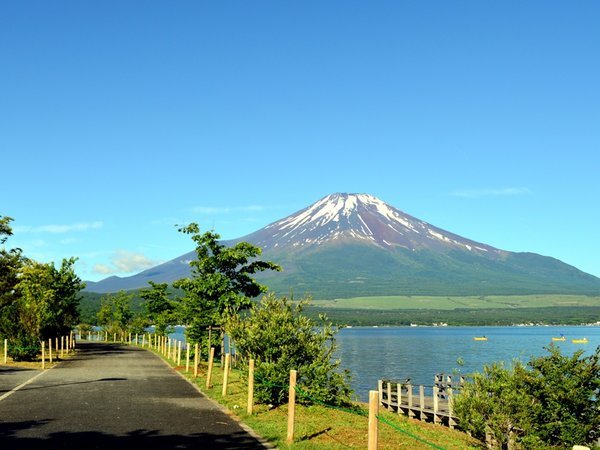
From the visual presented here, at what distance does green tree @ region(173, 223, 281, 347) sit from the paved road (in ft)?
25.2

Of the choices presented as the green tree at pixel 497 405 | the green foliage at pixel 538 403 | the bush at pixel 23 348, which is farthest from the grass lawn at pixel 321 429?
the bush at pixel 23 348

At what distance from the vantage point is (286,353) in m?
19.6

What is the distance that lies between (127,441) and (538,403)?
35.8ft

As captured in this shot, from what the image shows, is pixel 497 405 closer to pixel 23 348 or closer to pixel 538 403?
pixel 538 403

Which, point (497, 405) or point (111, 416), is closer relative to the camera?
point (111, 416)

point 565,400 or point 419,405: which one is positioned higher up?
point 565,400

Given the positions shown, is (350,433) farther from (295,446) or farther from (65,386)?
(65,386)

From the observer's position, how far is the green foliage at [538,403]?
17.7 metres

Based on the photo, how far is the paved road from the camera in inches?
528

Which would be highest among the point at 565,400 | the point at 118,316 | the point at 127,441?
the point at 127,441

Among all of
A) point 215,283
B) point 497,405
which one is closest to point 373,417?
point 497,405

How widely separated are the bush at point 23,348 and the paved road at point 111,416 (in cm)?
1242

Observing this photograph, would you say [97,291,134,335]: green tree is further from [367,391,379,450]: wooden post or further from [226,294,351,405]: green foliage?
[367,391,379,450]: wooden post

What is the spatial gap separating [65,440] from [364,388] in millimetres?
41057
